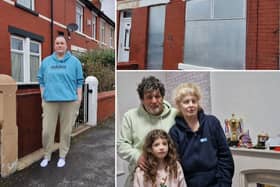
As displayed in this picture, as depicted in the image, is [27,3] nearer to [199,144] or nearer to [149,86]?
[149,86]

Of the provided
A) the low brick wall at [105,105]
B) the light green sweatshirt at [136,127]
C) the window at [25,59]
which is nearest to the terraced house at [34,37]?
the window at [25,59]

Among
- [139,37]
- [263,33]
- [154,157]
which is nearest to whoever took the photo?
[263,33]

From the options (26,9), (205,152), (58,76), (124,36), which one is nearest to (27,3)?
(26,9)

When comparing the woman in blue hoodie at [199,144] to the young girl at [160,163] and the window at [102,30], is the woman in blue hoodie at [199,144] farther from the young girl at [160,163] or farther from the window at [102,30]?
the window at [102,30]

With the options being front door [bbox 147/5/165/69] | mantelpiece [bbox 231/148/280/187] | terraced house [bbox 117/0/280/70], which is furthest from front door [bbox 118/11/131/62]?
mantelpiece [bbox 231/148/280/187]

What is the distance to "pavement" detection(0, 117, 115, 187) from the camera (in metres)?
1.68

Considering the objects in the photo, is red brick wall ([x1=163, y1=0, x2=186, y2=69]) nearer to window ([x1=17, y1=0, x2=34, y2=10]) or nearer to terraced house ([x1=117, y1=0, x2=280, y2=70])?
terraced house ([x1=117, y1=0, x2=280, y2=70])

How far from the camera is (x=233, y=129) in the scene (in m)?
1.53

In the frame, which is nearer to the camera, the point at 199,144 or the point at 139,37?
the point at 199,144

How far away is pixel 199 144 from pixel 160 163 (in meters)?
0.20

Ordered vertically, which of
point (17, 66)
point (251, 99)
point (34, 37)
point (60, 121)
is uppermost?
point (34, 37)

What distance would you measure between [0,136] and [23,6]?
62 cm

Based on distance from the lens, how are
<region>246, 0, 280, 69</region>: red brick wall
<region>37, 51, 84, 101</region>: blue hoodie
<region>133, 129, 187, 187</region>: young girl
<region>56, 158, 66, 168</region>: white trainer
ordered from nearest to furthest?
<region>246, 0, 280, 69</region>: red brick wall, <region>133, 129, 187, 187</region>: young girl, <region>37, 51, 84, 101</region>: blue hoodie, <region>56, 158, 66, 168</region>: white trainer

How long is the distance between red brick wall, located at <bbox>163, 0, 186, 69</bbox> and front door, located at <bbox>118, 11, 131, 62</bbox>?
0.64 feet
